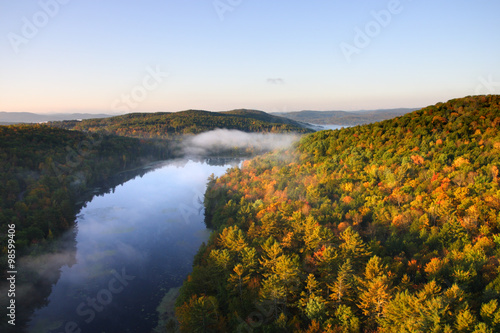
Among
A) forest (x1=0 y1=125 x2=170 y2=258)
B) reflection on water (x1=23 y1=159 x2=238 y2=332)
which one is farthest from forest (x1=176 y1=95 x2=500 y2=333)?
forest (x1=0 y1=125 x2=170 y2=258)

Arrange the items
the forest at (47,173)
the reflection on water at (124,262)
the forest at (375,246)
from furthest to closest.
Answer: the forest at (47,173), the reflection on water at (124,262), the forest at (375,246)

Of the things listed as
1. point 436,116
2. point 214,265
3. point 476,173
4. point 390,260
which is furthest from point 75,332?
point 436,116

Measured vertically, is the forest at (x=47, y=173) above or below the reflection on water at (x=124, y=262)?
above

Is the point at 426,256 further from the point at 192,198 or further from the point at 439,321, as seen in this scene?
the point at 192,198

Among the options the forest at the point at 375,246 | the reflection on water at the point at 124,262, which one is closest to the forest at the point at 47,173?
the reflection on water at the point at 124,262

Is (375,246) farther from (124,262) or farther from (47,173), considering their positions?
(47,173)

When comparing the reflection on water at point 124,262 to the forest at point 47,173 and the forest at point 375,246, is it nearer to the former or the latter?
the forest at point 47,173
